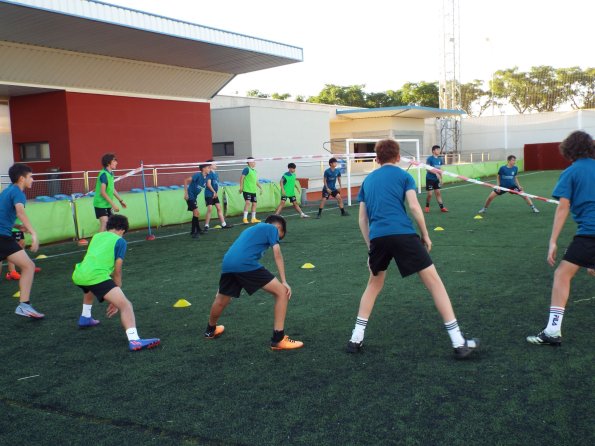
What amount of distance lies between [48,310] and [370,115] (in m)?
38.7

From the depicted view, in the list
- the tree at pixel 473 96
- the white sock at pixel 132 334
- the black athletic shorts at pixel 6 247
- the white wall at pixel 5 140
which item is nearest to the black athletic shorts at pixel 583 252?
the white sock at pixel 132 334

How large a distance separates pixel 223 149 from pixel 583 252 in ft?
87.2

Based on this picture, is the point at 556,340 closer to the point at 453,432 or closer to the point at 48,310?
the point at 453,432

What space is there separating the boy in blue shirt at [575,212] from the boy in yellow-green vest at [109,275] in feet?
11.8

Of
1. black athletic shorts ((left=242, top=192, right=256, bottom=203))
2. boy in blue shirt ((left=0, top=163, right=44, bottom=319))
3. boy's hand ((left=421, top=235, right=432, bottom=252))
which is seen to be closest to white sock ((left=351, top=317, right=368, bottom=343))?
boy's hand ((left=421, top=235, right=432, bottom=252))

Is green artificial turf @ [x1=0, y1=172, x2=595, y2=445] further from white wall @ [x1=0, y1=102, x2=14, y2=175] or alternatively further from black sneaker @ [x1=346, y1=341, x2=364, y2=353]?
white wall @ [x1=0, y1=102, x2=14, y2=175]

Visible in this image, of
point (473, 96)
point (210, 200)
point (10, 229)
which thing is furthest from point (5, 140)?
point (473, 96)

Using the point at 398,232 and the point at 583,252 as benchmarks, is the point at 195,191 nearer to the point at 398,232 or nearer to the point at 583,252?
the point at 398,232

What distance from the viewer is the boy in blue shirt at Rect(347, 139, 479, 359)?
4.73 m

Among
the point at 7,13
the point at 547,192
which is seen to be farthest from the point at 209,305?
the point at 547,192

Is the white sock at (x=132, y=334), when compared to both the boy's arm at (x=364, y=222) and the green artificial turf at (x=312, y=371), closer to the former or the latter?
the green artificial turf at (x=312, y=371)

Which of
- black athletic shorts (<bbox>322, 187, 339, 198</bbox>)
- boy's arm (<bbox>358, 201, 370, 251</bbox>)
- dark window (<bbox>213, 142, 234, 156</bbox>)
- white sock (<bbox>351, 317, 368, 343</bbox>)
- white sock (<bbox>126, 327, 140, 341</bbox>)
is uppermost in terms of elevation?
dark window (<bbox>213, 142, 234, 156</bbox>)

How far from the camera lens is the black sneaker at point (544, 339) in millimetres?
4984

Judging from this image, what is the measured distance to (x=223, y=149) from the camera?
3038cm
